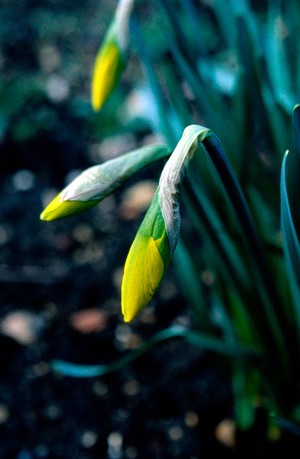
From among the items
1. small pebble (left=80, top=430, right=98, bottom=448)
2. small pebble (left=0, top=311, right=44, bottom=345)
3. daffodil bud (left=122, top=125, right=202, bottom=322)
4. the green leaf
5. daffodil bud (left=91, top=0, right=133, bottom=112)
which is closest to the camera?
daffodil bud (left=122, top=125, right=202, bottom=322)

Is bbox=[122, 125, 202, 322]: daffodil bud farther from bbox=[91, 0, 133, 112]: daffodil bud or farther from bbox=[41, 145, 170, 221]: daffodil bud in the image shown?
bbox=[91, 0, 133, 112]: daffodil bud

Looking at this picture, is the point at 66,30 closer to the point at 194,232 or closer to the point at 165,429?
the point at 194,232

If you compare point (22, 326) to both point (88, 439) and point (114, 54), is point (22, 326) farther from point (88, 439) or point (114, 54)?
point (114, 54)

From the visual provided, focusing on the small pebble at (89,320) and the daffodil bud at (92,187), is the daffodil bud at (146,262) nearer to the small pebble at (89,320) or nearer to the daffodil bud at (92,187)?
the daffodil bud at (92,187)

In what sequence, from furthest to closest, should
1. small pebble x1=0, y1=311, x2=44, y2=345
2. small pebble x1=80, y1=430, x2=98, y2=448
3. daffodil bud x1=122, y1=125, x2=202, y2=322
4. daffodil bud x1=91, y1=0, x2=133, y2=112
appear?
small pebble x1=0, y1=311, x2=44, y2=345, small pebble x1=80, y1=430, x2=98, y2=448, daffodil bud x1=91, y1=0, x2=133, y2=112, daffodil bud x1=122, y1=125, x2=202, y2=322

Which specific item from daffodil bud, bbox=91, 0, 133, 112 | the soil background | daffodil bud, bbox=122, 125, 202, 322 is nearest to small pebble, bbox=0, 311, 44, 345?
the soil background

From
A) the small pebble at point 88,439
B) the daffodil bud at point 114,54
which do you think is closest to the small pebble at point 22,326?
the small pebble at point 88,439

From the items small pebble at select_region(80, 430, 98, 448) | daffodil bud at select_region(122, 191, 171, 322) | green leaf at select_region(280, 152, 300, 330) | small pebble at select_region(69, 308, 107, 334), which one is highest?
daffodil bud at select_region(122, 191, 171, 322)
